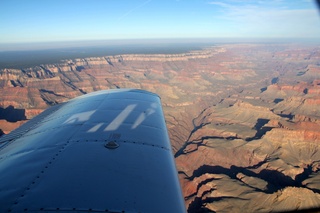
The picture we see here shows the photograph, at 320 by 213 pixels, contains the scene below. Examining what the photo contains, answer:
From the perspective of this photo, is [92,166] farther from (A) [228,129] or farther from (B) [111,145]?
(A) [228,129]

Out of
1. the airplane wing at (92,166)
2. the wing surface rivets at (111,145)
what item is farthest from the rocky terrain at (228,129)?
the wing surface rivets at (111,145)

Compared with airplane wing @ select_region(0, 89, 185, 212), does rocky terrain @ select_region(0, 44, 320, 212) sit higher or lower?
lower

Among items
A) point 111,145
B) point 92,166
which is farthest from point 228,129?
point 92,166

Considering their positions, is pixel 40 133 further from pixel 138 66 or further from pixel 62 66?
pixel 138 66

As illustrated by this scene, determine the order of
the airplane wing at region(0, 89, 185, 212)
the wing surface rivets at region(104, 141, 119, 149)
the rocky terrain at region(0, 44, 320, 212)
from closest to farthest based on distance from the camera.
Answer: the airplane wing at region(0, 89, 185, 212), the wing surface rivets at region(104, 141, 119, 149), the rocky terrain at region(0, 44, 320, 212)

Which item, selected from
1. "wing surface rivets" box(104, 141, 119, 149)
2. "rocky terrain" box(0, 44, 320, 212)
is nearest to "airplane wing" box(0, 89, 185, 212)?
"wing surface rivets" box(104, 141, 119, 149)

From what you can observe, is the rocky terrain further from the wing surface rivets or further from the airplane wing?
the wing surface rivets
